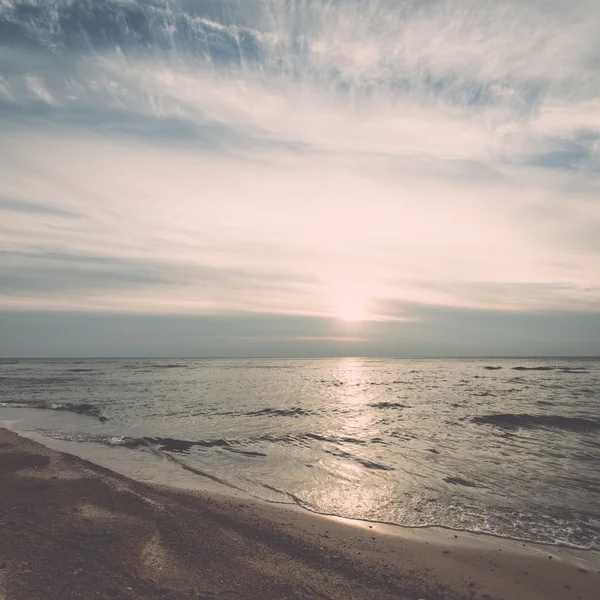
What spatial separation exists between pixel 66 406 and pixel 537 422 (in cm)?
2978

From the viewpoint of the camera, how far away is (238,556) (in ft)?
19.8

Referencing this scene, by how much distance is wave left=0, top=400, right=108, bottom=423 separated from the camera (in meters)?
22.7

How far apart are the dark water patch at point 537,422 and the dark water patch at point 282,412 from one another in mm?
10023

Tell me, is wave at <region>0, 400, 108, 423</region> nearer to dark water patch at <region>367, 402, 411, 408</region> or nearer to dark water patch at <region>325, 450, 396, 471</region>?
dark water patch at <region>325, 450, 396, 471</region>

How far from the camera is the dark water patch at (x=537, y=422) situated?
769 inches

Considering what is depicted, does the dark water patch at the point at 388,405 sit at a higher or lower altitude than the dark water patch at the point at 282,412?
lower

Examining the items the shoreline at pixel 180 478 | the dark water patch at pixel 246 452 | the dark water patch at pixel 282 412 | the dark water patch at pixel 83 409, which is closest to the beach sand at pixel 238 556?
the shoreline at pixel 180 478

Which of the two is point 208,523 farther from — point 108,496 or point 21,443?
point 21,443

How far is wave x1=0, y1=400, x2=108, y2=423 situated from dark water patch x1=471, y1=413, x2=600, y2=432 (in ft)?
73.5

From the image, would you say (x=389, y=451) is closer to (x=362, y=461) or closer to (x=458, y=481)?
(x=362, y=461)

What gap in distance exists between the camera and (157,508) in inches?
311

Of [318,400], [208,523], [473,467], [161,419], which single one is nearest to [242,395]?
[318,400]

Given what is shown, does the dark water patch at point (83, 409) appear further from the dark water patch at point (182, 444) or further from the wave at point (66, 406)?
the dark water patch at point (182, 444)

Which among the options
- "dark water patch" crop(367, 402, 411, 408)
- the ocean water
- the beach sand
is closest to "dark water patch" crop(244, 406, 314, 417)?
the ocean water
